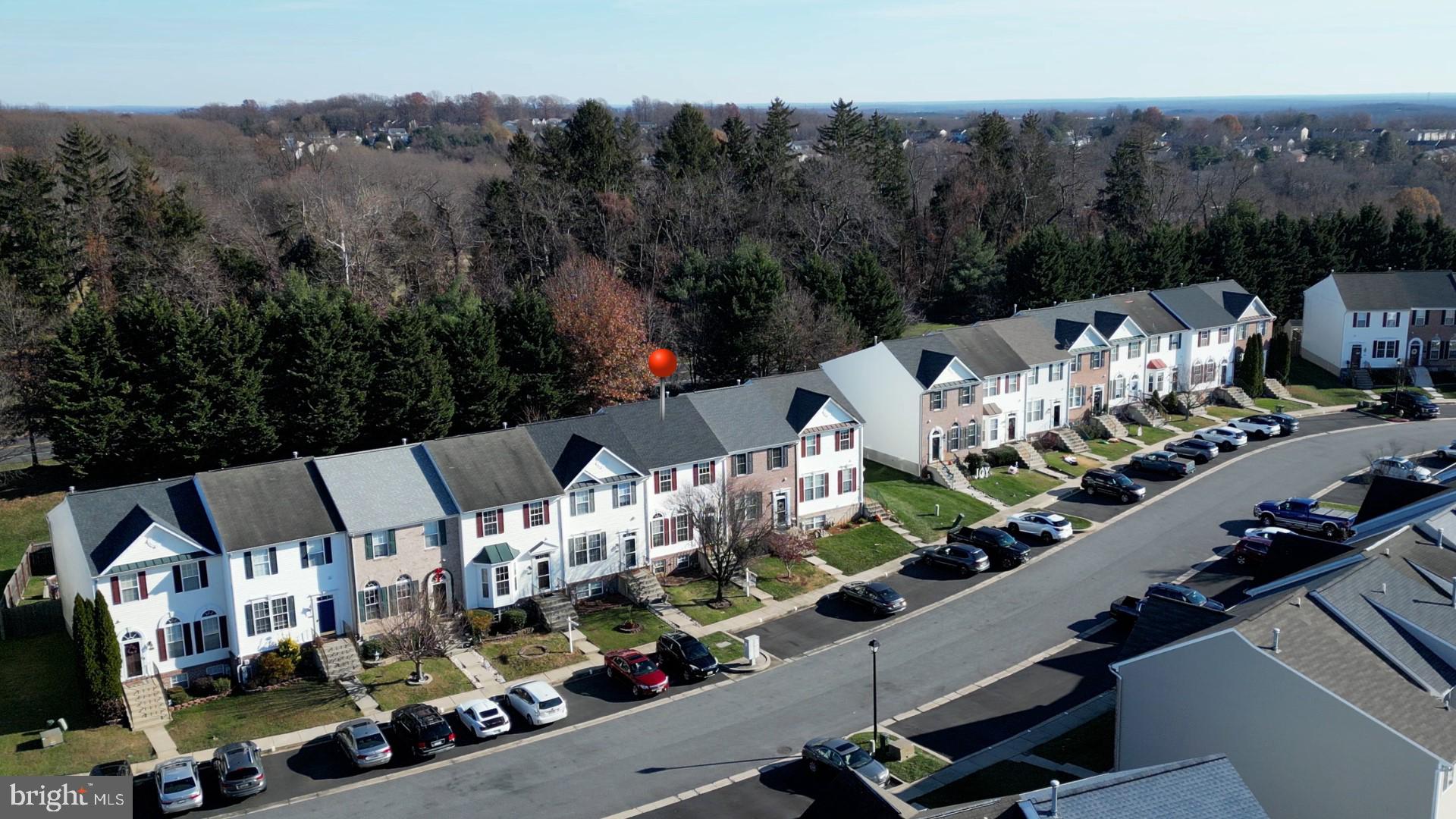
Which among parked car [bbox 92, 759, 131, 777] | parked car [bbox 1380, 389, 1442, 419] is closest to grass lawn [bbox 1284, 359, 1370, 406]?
parked car [bbox 1380, 389, 1442, 419]

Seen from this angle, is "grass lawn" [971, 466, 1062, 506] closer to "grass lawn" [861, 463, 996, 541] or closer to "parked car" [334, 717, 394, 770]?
"grass lawn" [861, 463, 996, 541]

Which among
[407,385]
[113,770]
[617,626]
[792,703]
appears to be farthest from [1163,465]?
[113,770]

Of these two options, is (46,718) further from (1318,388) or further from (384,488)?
(1318,388)

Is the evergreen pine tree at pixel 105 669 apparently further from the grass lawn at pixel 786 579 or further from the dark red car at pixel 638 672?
the grass lawn at pixel 786 579

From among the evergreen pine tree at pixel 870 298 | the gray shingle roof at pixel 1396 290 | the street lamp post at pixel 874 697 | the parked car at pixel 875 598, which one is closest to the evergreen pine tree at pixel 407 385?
the parked car at pixel 875 598

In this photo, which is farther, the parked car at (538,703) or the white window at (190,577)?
the white window at (190,577)

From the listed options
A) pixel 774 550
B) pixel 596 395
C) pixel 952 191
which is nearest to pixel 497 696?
pixel 774 550
